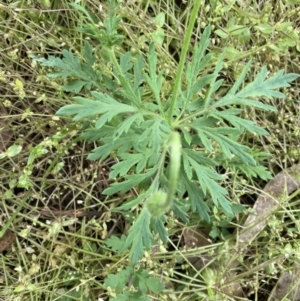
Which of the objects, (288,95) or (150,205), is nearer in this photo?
(150,205)

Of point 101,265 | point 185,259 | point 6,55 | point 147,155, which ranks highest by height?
point 147,155

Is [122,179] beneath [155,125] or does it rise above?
beneath

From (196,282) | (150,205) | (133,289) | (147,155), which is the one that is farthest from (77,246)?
(150,205)

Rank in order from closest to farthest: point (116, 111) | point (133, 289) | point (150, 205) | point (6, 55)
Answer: point (150, 205) → point (116, 111) → point (133, 289) → point (6, 55)

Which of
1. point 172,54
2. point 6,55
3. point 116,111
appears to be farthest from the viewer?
point 172,54

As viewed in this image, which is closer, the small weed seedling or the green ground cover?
the small weed seedling

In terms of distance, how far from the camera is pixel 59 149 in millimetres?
2309

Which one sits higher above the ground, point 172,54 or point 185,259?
point 172,54

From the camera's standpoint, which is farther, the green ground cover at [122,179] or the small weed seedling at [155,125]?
the green ground cover at [122,179]

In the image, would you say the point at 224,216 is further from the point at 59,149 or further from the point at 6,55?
the point at 6,55

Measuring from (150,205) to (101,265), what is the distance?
1273mm

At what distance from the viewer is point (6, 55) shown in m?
2.48

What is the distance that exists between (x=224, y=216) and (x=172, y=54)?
0.92 meters

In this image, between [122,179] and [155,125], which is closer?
[155,125]
